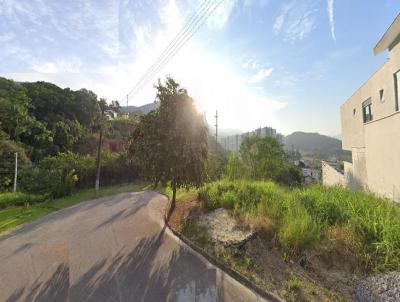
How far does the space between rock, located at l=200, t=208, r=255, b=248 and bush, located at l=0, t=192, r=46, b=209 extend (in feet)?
44.8

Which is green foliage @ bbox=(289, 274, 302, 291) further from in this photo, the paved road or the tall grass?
the tall grass

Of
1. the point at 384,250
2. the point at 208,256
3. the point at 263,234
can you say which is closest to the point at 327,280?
the point at 384,250

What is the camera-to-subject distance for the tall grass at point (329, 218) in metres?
5.46

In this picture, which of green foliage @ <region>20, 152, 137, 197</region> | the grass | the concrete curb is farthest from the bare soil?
the grass

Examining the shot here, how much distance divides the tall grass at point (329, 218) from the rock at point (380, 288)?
338 mm

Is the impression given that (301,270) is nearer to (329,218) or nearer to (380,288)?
(380,288)

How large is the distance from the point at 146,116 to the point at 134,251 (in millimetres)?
5137

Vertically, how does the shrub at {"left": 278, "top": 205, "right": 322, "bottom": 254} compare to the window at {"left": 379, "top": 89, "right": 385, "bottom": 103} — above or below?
below

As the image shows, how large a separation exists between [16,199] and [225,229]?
50.4 ft

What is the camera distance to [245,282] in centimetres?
520

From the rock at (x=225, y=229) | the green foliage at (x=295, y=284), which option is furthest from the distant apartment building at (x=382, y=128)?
the green foliage at (x=295, y=284)

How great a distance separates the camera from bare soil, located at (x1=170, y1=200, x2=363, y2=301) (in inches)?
185

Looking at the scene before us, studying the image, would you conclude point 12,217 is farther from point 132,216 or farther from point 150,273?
point 150,273

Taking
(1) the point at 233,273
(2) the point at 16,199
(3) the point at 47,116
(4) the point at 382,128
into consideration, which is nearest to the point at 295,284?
(1) the point at 233,273
